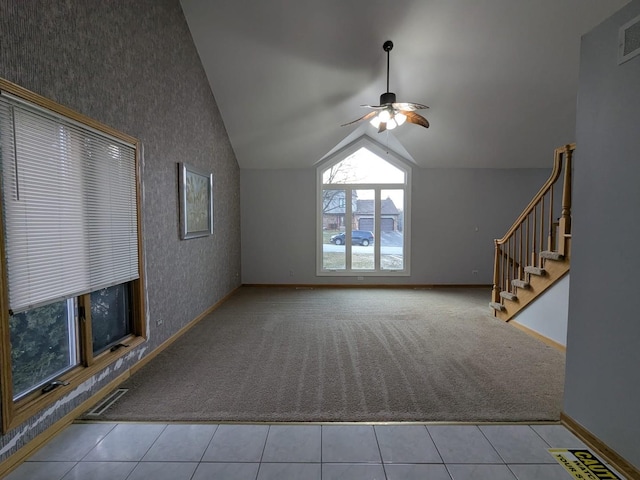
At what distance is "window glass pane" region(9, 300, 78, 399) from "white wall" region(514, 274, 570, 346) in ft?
14.0

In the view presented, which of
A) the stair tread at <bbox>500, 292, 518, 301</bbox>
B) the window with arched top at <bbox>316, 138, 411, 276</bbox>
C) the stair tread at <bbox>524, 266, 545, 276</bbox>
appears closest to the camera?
the stair tread at <bbox>524, 266, 545, 276</bbox>

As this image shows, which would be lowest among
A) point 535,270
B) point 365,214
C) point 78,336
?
point 78,336

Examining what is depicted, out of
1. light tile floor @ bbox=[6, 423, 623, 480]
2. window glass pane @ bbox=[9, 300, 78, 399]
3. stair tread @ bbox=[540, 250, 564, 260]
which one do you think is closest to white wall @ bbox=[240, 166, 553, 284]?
stair tread @ bbox=[540, 250, 564, 260]

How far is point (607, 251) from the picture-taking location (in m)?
1.85

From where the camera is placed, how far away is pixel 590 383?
6.35ft

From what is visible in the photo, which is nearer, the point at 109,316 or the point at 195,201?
the point at 109,316

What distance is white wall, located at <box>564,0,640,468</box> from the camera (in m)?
1.70

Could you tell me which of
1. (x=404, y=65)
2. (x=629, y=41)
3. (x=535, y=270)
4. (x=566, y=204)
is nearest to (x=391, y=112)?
(x=404, y=65)

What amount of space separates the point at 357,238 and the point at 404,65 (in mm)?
3323

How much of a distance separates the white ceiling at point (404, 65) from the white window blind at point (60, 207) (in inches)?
85.8

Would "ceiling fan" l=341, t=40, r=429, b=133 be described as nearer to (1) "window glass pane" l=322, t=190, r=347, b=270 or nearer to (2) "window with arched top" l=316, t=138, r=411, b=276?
(2) "window with arched top" l=316, t=138, r=411, b=276

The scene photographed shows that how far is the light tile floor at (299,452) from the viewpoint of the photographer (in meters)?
1.71

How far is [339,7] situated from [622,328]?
3.78 metres

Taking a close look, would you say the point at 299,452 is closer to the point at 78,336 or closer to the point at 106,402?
the point at 106,402
